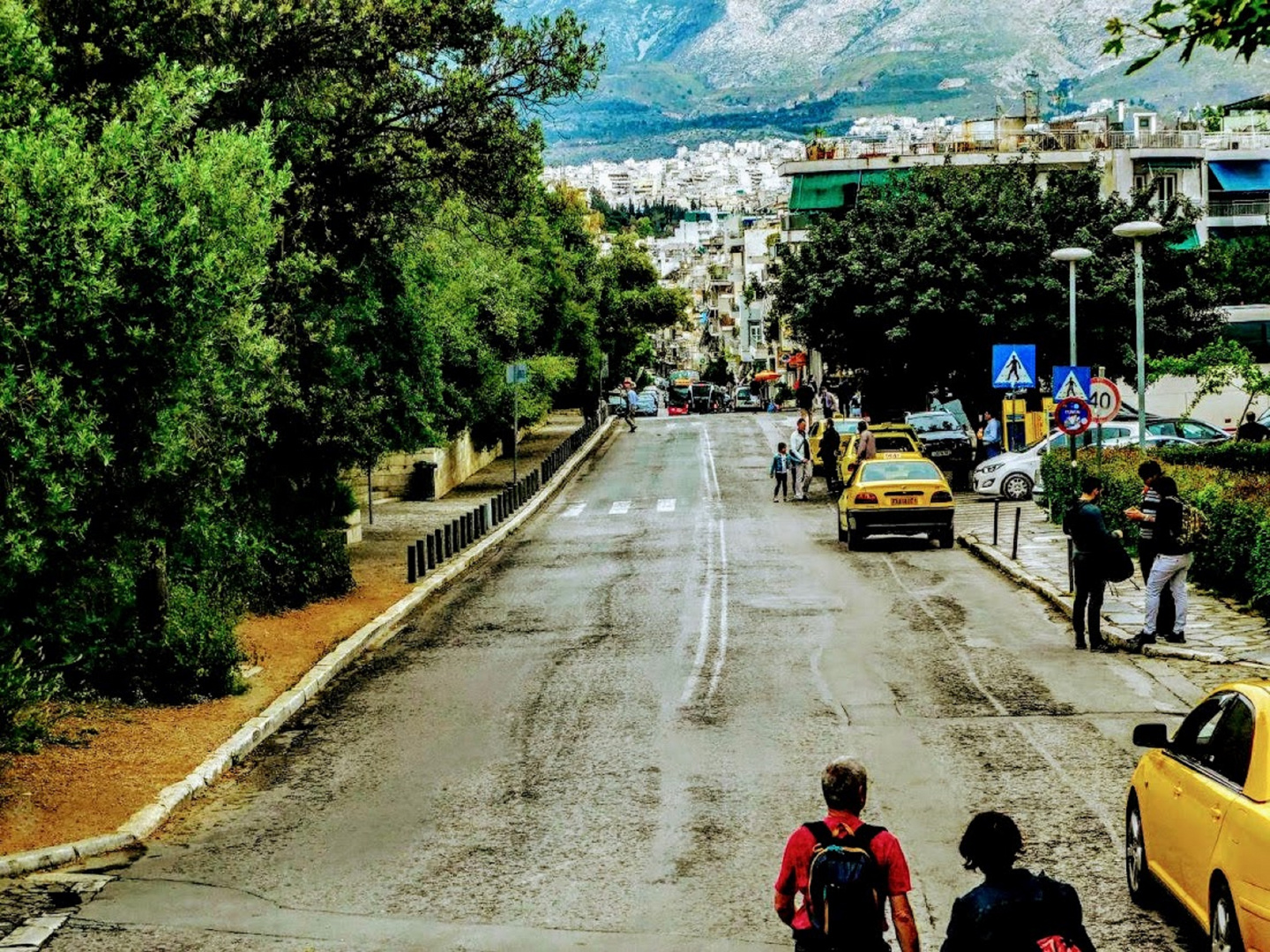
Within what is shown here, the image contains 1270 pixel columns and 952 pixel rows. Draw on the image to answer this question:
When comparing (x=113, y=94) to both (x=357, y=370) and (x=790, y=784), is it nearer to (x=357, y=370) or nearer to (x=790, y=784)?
(x=357, y=370)

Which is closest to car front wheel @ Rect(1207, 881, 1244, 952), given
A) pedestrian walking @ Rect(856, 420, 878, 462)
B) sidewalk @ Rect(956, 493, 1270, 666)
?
sidewalk @ Rect(956, 493, 1270, 666)

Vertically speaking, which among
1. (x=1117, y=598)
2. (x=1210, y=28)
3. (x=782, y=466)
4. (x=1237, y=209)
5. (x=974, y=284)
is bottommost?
(x=1117, y=598)

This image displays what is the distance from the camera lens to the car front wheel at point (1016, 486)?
36062mm

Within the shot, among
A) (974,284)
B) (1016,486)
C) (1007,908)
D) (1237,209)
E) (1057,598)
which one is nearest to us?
(1007,908)

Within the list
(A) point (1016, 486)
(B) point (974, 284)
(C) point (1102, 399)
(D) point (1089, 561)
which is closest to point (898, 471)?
(C) point (1102, 399)

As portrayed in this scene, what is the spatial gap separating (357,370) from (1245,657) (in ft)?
43.1

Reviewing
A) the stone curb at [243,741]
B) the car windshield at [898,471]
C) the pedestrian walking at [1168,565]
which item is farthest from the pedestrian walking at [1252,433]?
the pedestrian walking at [1168,565]

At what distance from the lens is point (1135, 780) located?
357 inches

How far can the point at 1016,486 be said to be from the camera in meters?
36.2

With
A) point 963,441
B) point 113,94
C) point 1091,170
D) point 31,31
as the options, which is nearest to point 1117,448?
point 963,441

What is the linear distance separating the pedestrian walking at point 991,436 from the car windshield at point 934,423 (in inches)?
128

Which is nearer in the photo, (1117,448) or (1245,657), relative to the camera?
(1245,657)

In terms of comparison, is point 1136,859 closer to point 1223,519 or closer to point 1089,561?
point 1089,561

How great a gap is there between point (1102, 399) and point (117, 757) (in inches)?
628
